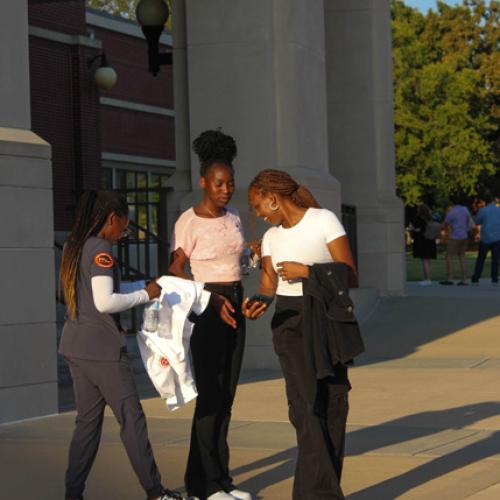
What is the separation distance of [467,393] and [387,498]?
4.37 meters

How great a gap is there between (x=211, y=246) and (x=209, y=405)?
85cm

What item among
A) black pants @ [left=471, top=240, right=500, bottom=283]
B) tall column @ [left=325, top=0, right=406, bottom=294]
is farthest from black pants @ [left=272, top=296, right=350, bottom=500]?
black pants @ [left=471, top=240, right=500, bottom=283]

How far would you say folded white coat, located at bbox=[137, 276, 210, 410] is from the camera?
21.9 feet

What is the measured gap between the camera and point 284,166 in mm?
14133

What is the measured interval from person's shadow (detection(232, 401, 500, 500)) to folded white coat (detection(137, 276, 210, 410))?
0.90m

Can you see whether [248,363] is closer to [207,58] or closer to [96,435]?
[207,58]

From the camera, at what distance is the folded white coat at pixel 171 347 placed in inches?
263

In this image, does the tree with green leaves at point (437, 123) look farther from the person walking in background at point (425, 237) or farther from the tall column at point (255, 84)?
the tall column at point (255, 84)

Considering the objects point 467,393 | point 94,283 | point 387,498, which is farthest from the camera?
point 467,393

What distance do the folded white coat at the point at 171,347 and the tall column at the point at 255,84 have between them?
7.14 metres

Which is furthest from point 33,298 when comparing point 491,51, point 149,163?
point 491,51

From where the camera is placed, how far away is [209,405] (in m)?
7.04

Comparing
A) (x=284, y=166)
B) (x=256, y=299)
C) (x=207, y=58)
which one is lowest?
(x=256, y=299)

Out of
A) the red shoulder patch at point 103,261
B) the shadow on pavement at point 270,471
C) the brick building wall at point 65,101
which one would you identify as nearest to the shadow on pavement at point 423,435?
the shadow on pavement at point 270,471
